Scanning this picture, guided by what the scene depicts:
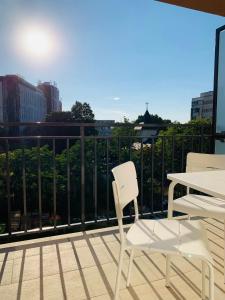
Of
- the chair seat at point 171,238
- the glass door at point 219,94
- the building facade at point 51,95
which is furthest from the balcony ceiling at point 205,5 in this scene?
the building facade at point 51,95

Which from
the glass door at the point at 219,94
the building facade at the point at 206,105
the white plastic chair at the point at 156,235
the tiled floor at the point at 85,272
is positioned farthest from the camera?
the building facade at the point at 206,105

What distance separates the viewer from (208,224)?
108 inches

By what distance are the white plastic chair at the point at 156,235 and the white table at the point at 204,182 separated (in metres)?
0.22

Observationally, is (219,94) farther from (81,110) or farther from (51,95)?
(81,110)

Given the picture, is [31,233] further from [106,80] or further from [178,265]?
[106,80]

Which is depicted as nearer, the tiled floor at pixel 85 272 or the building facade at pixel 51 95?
the tiled floor at pixel 85 272

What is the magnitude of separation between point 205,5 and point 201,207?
2.20 meters

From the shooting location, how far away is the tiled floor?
1639 mm

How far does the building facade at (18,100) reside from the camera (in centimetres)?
2230

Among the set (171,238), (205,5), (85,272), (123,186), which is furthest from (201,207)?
(205,5)

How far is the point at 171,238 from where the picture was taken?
51.3 inches

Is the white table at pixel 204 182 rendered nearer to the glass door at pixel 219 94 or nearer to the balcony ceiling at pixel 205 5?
the glass door at pixel 219 94

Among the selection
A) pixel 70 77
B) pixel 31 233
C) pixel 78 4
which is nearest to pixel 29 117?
pixel 70 77

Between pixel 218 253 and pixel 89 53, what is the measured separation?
22186mm
